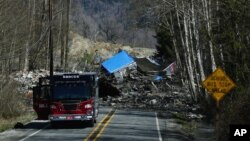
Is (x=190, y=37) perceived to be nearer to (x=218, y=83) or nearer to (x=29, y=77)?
(x=218, y=83)

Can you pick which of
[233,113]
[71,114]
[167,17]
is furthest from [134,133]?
[167,17]

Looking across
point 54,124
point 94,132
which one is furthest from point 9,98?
point 94,132

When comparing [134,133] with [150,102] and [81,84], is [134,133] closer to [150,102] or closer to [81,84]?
[81,84]

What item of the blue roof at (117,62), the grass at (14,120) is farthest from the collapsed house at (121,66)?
the grass at (14,120)

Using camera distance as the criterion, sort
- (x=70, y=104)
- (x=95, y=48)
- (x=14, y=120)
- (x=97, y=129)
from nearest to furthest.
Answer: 1. (x=97, y=129)
2. (x=70, y=104)
3. (x=14, y=120)
4. (x=95, y=48)

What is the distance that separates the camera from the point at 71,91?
1332 inches

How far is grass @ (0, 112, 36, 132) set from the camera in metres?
36.0

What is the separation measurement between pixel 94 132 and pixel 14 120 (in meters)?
11.4

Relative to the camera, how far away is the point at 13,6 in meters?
40.2

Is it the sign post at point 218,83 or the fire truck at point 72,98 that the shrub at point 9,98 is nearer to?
the fire truck at point 72,98

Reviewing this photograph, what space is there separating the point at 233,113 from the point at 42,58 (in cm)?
6545

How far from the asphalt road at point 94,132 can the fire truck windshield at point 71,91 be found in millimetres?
1702

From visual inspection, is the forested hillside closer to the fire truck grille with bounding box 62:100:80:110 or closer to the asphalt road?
the asphalt road

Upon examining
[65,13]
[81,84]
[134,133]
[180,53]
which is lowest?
[134,133]
